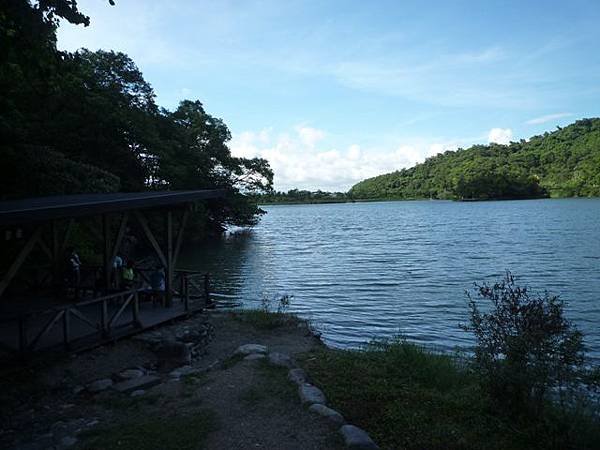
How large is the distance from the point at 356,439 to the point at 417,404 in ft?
5.15

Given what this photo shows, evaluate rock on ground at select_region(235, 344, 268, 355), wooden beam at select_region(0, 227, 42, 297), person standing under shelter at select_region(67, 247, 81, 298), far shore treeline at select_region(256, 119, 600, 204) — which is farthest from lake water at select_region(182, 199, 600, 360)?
far shore treeline at select_region(256, 119, 600, 204)

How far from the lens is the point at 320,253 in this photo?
35.0 metres

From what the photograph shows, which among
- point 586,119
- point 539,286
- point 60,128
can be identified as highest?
point 586,119

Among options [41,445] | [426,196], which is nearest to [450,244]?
[41,445]

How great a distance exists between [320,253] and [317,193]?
505 feet

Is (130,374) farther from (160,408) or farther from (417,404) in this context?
(417,404)

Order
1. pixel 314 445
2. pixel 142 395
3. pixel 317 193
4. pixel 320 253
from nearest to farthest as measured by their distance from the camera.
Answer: pixel 314 445 → pixel 142 395 → pixel 320 253 → pixel 317 193

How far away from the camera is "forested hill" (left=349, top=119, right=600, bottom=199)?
4688 inches

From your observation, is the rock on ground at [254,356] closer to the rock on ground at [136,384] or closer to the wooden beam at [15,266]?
the rock on ground at [136,384]

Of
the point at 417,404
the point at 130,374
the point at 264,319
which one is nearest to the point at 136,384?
the point at 130,374

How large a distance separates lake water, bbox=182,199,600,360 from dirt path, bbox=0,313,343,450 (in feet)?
18.8

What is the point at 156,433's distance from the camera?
5.62m

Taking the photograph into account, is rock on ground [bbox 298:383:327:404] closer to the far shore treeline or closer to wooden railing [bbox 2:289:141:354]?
wooden railing [bbox 2:289:141:354]

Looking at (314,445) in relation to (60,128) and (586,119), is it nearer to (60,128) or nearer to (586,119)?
(60,128)
